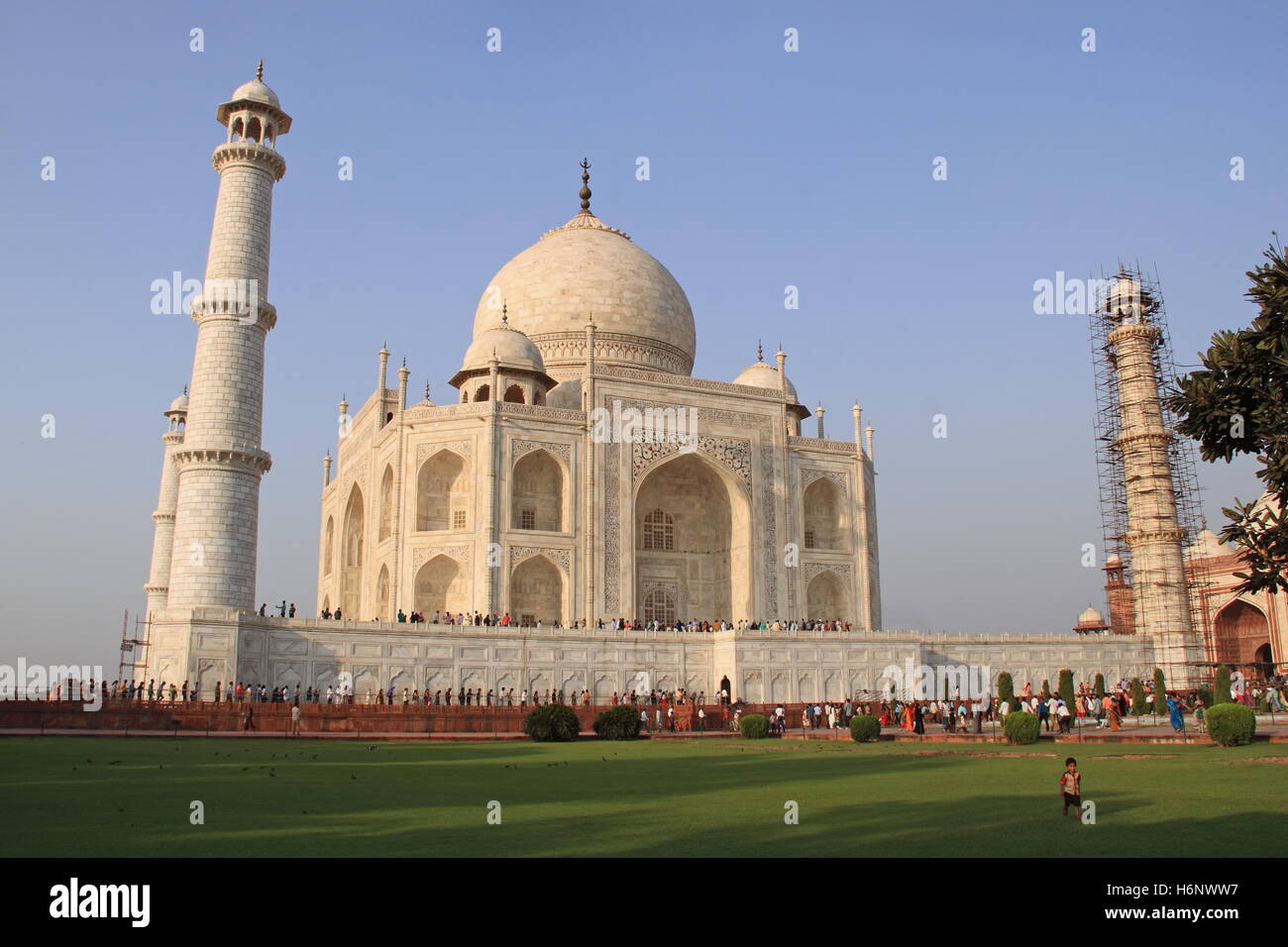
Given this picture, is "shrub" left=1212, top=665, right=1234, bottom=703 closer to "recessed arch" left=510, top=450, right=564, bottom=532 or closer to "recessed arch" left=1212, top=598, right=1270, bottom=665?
"recessed arch" left=510, top=450, right=564, bottom=532

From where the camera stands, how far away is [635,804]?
28.6 feet

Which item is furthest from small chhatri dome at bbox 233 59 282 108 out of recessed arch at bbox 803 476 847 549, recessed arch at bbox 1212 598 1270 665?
recessed arch at bbox 1212 598 1270 665

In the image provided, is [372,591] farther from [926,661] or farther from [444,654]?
[926,661]

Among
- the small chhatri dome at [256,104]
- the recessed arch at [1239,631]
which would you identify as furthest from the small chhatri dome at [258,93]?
the recessed arch at [1239,631]

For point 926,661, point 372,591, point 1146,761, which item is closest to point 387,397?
point 372,591

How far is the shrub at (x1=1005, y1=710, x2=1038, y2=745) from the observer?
17297 millimetres

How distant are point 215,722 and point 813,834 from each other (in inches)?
677

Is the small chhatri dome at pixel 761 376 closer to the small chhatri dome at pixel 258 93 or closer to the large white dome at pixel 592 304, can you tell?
the large white dome at pixel 592 304

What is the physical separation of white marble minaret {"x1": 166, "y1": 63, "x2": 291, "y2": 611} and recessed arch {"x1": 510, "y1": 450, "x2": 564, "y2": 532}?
372 inches

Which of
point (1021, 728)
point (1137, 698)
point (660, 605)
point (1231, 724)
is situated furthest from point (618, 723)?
point (660, 605)

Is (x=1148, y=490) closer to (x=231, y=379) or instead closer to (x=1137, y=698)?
(x=1137, y=698)

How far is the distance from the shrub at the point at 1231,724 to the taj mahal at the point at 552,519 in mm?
14389

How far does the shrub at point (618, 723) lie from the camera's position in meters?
20.7

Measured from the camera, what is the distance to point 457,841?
662 cm
